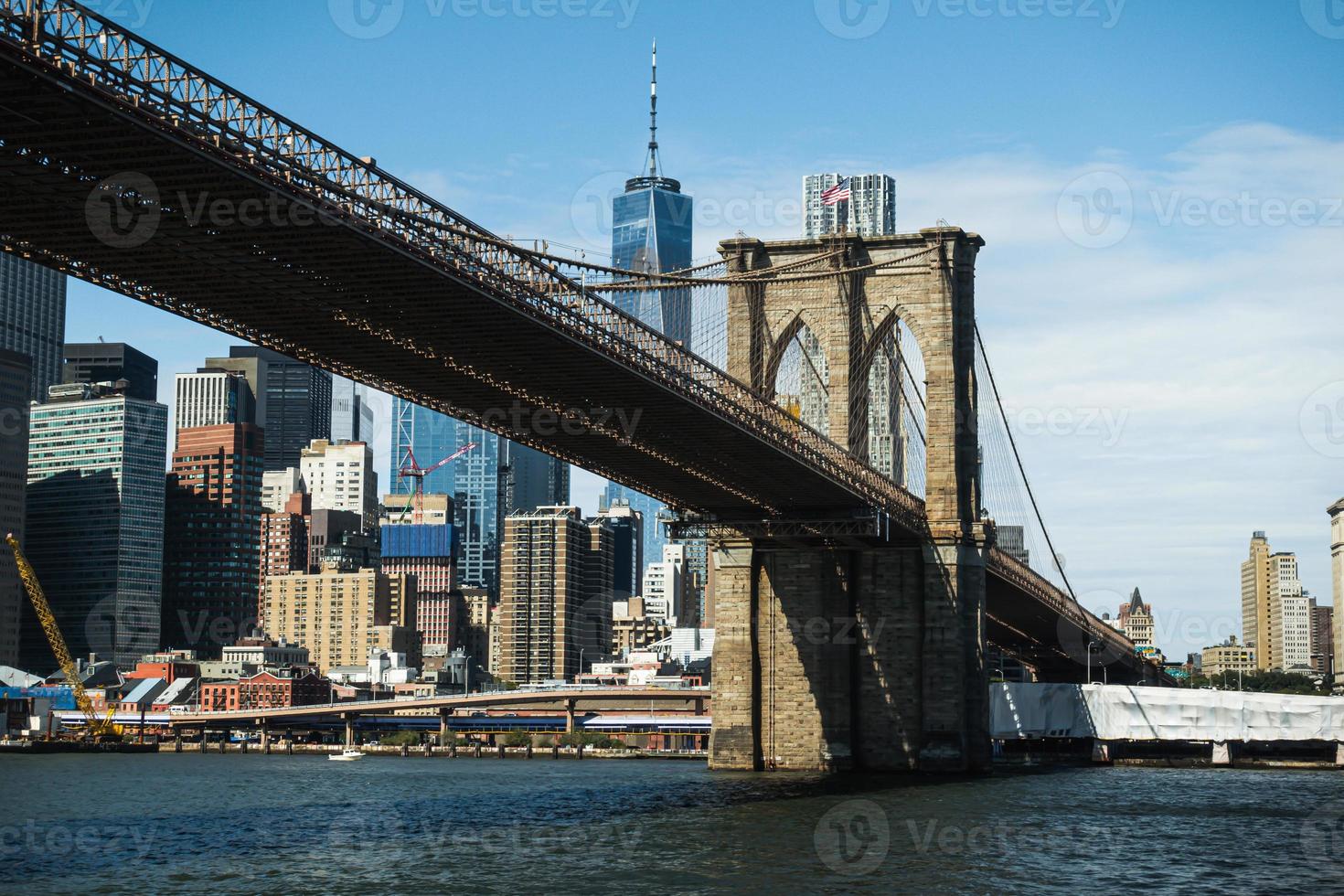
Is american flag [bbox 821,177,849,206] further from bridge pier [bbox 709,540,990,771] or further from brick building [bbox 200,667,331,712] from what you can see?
brick building [bbox 200,667,331,712]

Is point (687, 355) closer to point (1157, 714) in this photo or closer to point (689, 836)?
point (689, 836)

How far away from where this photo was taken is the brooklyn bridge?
34844mm

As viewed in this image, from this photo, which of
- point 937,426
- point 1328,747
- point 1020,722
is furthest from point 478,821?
point 1328,747

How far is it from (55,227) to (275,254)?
4860 millimetres

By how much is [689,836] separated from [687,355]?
16.0 metres

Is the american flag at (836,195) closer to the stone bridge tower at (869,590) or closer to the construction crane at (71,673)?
the stone bridge tower at (869,590)

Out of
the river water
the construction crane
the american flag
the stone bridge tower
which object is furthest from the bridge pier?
the construction crane

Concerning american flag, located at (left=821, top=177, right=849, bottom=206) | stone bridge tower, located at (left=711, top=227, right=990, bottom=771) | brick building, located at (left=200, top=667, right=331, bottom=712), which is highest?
american flag, located at (left=821, top=177, right=849, bottom=206)

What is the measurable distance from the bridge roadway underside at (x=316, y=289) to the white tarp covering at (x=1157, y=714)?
40.0 m

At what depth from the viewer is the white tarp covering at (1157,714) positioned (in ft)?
324

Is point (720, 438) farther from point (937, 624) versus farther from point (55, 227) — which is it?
point (55, 227)

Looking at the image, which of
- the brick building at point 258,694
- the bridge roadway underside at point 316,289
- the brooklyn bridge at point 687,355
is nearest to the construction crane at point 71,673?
the brick building at point 258,694

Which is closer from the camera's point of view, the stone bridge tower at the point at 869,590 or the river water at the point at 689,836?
the river water at the point at 689,836

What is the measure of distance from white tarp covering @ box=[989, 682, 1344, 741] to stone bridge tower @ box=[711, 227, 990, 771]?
21.8 m
